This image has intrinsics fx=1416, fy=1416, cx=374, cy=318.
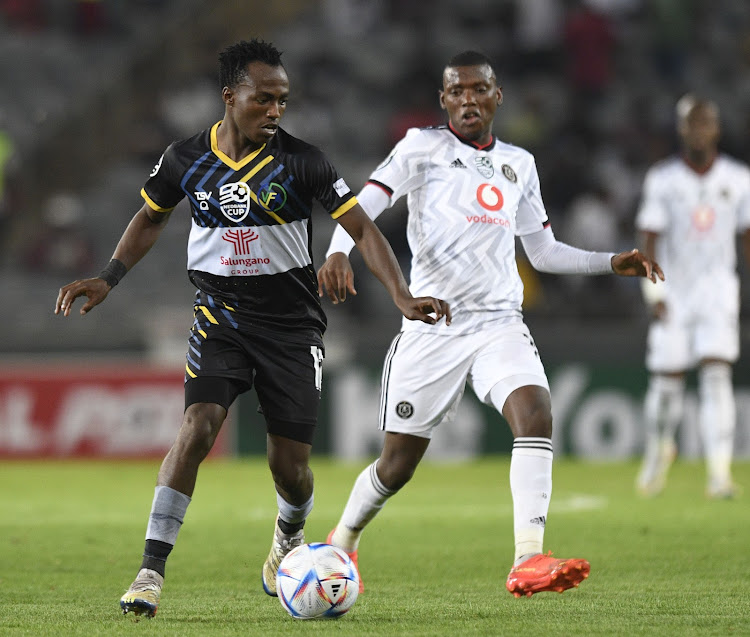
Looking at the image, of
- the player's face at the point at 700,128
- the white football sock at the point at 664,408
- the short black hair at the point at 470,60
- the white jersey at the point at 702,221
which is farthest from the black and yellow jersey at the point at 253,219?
the white football sock at the point at 664,408

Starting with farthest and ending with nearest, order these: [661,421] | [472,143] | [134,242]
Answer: [661,421]
[472,143]
[134,242]

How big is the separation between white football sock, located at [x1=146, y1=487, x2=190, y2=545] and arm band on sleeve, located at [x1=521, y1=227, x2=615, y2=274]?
2.06 meters

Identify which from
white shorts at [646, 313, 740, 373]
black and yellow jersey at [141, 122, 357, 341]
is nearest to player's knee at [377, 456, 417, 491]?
black and yellow jersey at [141, 122, 357, 341]

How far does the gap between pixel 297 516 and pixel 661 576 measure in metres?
1.73

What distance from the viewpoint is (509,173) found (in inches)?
253

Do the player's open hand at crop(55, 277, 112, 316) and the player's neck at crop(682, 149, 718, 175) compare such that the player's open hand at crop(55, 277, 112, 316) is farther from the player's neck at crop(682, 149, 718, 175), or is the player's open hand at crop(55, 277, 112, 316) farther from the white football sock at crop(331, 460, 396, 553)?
the player's neck at crop(682, 149, 718, 175)

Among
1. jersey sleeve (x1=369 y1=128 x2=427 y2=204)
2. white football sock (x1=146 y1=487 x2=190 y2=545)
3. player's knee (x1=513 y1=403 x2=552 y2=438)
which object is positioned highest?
jersey sleeve (x1=369 y1=128 x2=427 y2=204)

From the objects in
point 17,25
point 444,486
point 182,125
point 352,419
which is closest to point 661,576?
point 444,486

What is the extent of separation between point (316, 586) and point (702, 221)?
6389mm

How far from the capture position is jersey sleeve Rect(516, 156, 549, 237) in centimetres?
654

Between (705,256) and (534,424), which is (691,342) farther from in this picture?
(534,424)

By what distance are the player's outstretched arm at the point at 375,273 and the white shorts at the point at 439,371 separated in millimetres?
691

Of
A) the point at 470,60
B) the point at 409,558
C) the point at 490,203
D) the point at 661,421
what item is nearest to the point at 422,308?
the point at 490,203

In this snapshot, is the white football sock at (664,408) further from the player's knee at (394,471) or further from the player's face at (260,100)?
the player's face at (260,100)
